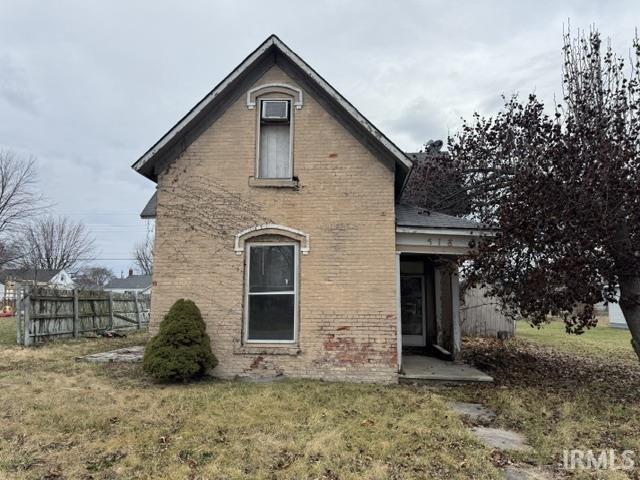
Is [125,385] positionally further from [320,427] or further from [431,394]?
[431,394]

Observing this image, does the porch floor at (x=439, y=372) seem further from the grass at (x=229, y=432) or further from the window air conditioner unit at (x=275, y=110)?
the window air conditioner unit at (x=275, y=110)

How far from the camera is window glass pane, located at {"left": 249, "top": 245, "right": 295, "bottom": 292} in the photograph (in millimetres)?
9062

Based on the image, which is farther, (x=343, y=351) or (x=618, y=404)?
(x=343, y=351)

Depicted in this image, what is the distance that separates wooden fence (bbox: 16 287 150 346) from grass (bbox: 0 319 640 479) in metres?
4.53

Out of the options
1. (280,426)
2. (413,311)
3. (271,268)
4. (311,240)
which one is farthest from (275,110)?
(413,311)

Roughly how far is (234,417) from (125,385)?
3.04m

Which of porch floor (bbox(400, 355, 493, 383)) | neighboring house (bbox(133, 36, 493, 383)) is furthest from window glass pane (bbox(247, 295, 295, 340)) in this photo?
porch floor (bbox(400, 355, 493, 383))

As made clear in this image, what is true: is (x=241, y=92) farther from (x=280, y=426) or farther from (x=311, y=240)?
(x=280, y=426)

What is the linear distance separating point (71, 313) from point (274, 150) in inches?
433

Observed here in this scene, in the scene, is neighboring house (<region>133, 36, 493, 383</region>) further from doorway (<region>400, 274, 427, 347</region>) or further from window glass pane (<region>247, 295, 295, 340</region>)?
doorway (<region>400, 274, 427, 347</region>)

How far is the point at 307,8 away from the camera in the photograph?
11.2m

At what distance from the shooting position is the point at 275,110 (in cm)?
941

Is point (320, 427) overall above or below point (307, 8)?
below

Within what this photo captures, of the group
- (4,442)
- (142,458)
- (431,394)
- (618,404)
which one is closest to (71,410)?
(4,442)
